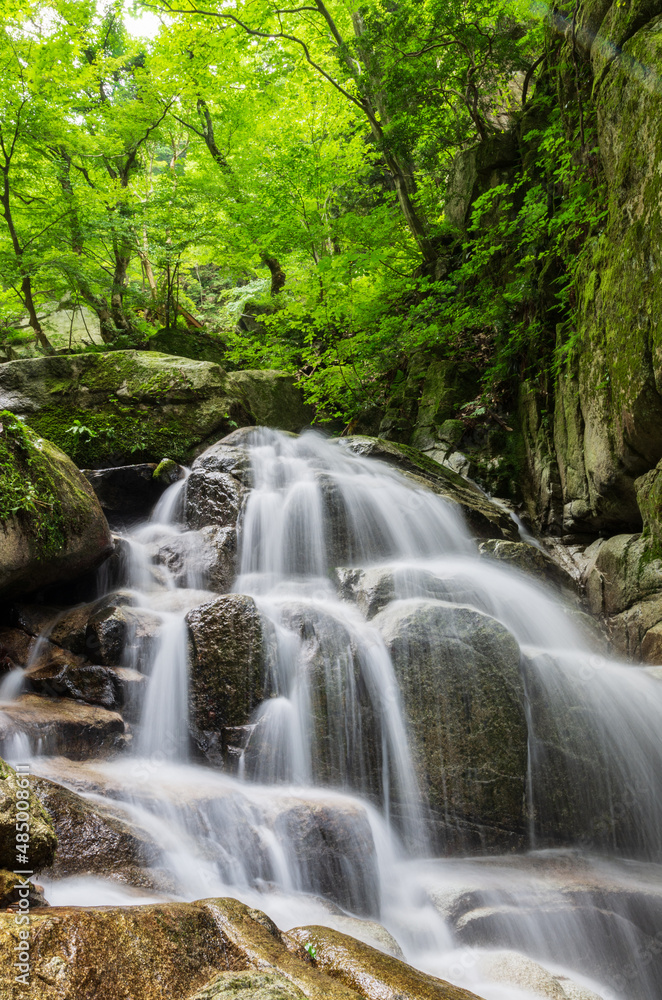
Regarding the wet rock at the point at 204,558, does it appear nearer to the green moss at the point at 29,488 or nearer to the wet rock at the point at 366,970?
the green moss at the point at 29,488

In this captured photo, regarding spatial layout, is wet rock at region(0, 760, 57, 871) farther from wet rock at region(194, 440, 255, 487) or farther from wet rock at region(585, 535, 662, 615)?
wet rock at region(585, 535, 662, 615)

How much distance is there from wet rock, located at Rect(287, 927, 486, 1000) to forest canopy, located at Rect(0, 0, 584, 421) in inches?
350

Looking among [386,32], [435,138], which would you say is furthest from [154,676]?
[435,138]

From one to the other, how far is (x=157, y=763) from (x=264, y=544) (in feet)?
10.5

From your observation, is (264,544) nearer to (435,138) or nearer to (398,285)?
Result: (398,285)

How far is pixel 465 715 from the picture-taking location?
4496mm

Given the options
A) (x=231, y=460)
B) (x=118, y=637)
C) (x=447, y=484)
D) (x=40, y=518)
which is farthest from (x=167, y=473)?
(x=447, y=484)

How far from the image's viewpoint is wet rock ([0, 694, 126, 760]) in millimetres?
4152

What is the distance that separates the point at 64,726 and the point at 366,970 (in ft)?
10.2

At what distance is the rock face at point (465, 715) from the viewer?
14.0 feet

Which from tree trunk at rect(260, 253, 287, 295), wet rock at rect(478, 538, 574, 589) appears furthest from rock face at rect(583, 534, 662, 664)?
tree trunk at rect(260, 253, 287, 295)

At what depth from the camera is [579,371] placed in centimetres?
723

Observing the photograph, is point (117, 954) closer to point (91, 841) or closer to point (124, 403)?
point (91, 841)

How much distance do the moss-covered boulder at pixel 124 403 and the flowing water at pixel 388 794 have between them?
3274 mm
